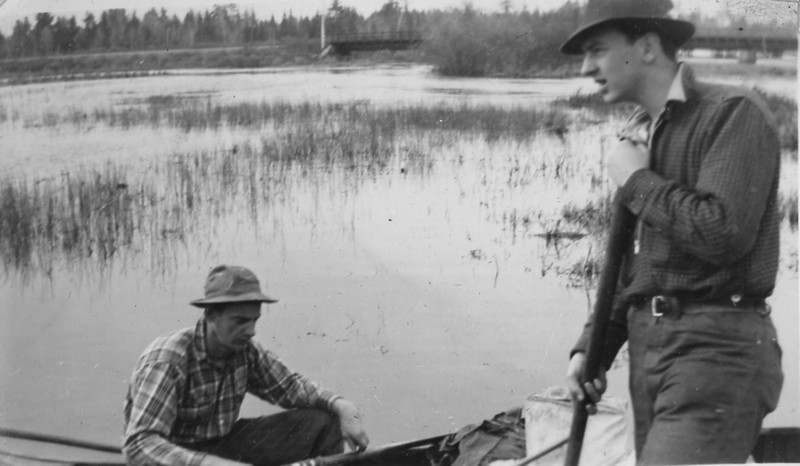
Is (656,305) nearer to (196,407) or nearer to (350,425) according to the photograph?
(350,425)

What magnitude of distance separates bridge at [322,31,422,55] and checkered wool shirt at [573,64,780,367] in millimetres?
1408

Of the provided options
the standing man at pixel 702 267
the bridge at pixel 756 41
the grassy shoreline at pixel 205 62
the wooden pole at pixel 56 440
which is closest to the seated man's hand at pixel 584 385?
the standing man at pixel 702 267

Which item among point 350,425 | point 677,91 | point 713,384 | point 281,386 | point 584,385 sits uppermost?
point 677,91

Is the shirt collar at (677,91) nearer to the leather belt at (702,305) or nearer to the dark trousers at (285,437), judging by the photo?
the leather belt at (702,305)

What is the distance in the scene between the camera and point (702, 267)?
7.25 ft

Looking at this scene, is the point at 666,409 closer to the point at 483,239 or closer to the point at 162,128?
the point at 483,239

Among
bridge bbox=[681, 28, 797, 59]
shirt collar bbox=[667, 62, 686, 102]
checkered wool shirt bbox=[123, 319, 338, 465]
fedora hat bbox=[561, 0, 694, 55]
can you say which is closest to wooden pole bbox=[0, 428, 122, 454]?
checkered wool shirt bbox=[123, 319, 338, 465]

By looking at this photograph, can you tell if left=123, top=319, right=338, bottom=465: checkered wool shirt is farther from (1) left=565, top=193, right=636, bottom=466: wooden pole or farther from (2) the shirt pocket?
(1) left=565, top=193, right=636, bottom=466: wooden pole

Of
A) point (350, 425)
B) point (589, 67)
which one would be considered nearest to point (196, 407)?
point (350, 425)

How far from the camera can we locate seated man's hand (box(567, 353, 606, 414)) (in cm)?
252

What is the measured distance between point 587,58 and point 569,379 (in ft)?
3.14

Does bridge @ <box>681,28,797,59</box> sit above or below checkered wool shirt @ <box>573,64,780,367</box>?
above

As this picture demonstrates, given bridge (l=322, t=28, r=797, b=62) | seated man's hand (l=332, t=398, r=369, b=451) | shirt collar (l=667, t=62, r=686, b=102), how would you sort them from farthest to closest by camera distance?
seated man's hand (l=332, t=398, r=369, b=451) → bridge (l=322, t=28, r=797, b=62) → shirt collar (l=667, t=62, r=686, b=102)

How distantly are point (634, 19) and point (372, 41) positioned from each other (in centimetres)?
132
